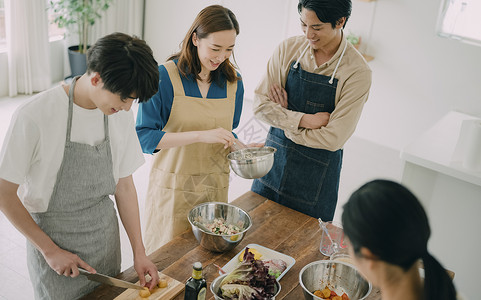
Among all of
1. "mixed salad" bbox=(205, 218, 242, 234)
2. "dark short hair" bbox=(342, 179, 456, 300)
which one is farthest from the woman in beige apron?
"dark short hair" bbox=(342, 179, 456, 300)

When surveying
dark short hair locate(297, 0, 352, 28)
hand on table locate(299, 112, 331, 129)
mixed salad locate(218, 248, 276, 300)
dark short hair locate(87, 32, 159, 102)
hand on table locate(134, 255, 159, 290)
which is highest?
dark short hair locate(297, 0, 352, 28)

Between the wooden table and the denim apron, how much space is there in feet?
0.50

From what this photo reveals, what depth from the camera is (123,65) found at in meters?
1.34

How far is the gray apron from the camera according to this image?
1.51 metres

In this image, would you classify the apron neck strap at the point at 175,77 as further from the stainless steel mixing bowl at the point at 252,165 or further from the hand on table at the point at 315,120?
the hand on table at the point at 315,120

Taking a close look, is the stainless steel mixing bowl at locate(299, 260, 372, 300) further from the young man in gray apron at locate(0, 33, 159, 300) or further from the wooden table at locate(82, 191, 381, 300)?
the young man in gray apron at locate(0, 33, 159, 300)

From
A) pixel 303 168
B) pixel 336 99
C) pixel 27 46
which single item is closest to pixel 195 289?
pixel 303 168

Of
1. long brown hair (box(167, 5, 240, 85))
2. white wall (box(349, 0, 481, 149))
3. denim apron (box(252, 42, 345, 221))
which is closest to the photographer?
long brown hair (box(167, 5, 240, 85))

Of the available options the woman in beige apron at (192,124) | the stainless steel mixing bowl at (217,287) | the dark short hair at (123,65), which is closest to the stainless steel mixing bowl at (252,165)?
the woman in beige apron at (192,124)

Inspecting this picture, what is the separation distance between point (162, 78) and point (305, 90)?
672mm

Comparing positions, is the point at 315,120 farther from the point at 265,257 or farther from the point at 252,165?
the point at 265,257

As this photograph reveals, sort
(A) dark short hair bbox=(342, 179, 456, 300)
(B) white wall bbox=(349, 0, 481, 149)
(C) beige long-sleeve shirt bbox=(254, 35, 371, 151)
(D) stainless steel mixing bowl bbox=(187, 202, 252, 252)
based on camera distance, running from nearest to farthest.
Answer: (A) dark short hair bbox=(342, 179, 456, 300) → (D) stainless steel mixing bowl bbox=(187, 202, 252, 252) → (C) beige long-sleeve shirt bbox=(254, 35, 371, 151) → (B) white wall bbox=(349, 0, 481, 149)

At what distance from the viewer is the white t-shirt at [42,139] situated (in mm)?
1370

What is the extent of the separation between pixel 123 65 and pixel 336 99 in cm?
112
